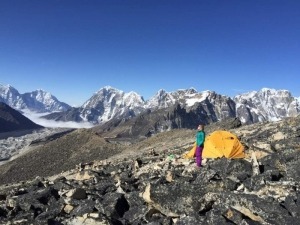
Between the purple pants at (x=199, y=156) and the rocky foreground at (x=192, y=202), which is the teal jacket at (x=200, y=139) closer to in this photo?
the purple pants at (x=199, y=156)

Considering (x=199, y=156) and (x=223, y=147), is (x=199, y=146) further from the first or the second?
(x=223, y=147)

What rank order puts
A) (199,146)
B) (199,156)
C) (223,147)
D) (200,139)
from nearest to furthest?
(199,156) < (199,146) < (200,139) < (223,147)

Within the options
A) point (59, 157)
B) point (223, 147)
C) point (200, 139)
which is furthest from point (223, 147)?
point (59, 157)

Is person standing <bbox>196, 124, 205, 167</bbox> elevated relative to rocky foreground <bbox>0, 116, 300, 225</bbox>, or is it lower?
elevated

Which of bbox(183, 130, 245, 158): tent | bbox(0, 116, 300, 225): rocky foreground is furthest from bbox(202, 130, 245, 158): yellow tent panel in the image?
bbox(0, 116, 300, 225): rocky foreground

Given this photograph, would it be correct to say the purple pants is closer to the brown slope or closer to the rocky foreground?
the rocky foreground

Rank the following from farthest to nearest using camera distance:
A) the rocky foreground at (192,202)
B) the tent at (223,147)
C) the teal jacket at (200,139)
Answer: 1. the tent at (223,147)
2. the teal jacket at (200,139)
3. the rocky foreground at (192,202)

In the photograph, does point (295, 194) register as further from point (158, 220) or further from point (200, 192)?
point (158, 220)

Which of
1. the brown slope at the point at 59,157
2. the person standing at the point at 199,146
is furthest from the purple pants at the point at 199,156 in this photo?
the brown slope at the point at 59,157

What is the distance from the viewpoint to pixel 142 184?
1991 centimetres

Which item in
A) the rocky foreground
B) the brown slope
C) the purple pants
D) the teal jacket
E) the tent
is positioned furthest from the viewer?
the brown slope

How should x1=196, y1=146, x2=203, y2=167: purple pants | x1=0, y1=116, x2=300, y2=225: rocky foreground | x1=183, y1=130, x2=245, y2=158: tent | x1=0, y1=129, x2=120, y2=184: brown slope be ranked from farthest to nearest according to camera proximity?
x1=0, y1=129, x2=120, y2=184: brown slope, x1=183, y1=130, x2=245, y2=158: tent, x1=196, y1=146, x2=203, y2=167: purple pants, x1=0, y1=116, x2=300, y2=225: rocky foreground

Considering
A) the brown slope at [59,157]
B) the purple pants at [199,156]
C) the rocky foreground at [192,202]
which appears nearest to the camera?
Result: the rocky foreground at [192,202]

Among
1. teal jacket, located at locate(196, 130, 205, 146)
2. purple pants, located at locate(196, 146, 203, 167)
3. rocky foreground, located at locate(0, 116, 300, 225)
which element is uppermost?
teal jacket, located at locate(196, 130, 205, 146)
